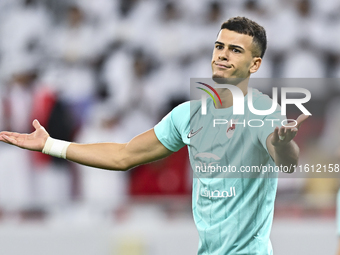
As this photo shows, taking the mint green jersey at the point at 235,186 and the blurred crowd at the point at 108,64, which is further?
the blurred crowd at the point at 108,64

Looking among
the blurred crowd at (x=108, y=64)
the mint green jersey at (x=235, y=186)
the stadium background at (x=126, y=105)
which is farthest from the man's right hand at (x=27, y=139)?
the blurred crowd at (x=108, y=64)

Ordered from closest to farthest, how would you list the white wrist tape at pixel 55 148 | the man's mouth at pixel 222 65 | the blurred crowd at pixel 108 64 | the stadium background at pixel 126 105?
the man's mouth at pixel 222 65, the white wrist tape at pixel 55 148, the stadium background at pixel 126 105, the blurred crowd at pixel 108 64

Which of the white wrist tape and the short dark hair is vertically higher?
the short dark hair

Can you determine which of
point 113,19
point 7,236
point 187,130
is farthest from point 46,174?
point 187,130

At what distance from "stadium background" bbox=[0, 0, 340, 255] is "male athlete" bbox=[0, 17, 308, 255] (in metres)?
2.61

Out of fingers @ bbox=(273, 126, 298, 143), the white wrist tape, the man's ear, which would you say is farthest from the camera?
the white wrist tape

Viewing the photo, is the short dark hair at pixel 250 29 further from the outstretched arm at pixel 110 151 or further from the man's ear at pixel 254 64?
the outstretched arm at pixel 110 151

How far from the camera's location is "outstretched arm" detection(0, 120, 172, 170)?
358cm

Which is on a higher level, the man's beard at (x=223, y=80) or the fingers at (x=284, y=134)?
the man's beard at (x=223, y=80)

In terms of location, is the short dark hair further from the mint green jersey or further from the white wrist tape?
the white wrist tape

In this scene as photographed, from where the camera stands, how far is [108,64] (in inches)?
333

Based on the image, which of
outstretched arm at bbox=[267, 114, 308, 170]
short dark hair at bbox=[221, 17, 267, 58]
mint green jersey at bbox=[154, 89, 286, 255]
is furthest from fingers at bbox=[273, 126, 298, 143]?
short dark hair at bbox=[221, 17, 267, 58]

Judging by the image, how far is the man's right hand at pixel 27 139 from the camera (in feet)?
11.7

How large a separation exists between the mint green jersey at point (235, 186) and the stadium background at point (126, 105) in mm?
2648
